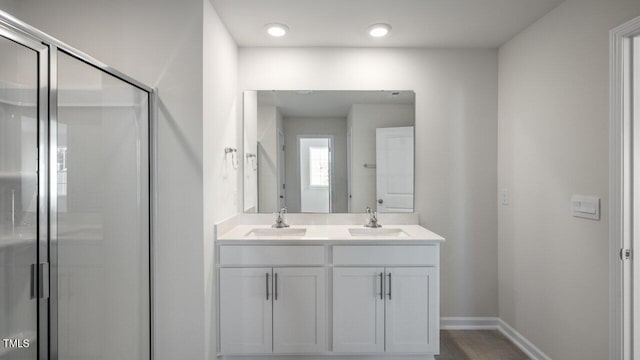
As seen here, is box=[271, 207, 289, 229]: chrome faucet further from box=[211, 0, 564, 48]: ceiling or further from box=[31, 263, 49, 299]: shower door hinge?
box=[31, 263, 49, 299]: shower door hinge

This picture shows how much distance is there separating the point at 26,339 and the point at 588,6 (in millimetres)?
3111

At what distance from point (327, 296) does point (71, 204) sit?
1.55 m

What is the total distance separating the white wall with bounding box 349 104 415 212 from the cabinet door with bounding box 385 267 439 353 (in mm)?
773

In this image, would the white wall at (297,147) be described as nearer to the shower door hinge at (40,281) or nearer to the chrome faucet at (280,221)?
the chrome faucet at (280,221)

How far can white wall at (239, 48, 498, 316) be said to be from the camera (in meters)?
2.92

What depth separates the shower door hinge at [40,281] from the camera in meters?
1.29

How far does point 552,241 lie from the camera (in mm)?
2264

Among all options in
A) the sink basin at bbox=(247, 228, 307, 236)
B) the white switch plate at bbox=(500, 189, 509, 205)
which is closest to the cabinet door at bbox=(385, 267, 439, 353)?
the sink basin at bbox=(247, 228, 307, 236)

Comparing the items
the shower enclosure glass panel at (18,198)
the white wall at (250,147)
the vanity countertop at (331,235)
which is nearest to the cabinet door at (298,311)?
the vanity countertop at (331,235)

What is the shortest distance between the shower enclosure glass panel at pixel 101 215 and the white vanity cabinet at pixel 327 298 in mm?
554

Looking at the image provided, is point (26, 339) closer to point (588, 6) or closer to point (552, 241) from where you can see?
point (552, 241)

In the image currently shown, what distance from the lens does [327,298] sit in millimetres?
2330

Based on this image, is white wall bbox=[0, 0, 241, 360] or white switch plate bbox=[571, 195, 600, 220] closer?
white switch plate bbox=[571, 195, 600, 220]

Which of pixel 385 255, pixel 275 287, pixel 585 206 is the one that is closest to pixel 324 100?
pixel 385 255
